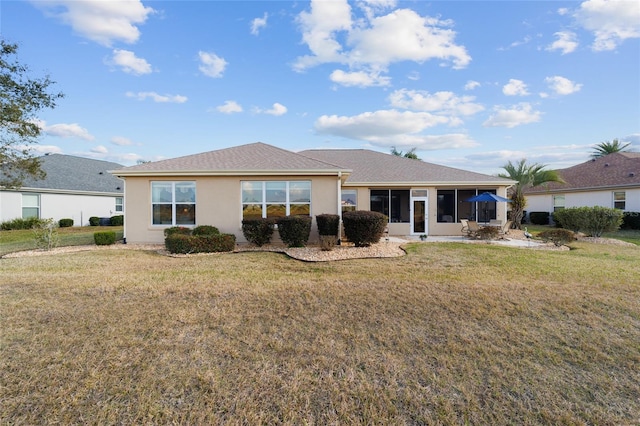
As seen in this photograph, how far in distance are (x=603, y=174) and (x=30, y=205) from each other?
1682 inches

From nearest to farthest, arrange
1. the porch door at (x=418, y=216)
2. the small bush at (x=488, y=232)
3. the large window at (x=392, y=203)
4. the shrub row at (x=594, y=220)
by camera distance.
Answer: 1. the small bush at (x=488, y=232)
2. the shrub row at (x=594, y=220)
3. the porch door at (x=418, y=216)
4. the large window at (x=392, y=203)

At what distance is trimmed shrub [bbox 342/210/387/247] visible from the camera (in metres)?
11.6

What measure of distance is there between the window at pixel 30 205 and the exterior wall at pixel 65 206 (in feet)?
0.70

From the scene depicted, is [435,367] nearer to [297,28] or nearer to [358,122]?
[297,28]

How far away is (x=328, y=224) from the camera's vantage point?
39.3 ft

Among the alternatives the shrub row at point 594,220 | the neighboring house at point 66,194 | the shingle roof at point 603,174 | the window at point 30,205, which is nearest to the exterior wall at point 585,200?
the shingle roof at point 603,174

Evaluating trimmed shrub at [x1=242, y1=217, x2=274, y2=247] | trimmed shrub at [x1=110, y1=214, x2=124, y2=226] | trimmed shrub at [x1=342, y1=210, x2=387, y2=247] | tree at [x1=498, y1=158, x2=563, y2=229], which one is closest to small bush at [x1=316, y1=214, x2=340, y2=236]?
trimmed shrub at [x1=342, y1=210, x2=387, y2=247]

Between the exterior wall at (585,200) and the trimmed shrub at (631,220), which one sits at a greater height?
the exterior wall at (585,200)

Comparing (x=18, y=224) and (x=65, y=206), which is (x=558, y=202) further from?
(x=18, y=224)

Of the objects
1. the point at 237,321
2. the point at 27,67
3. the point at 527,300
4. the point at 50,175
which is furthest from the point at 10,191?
the point at 527,300

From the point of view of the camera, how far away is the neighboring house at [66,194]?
20766 millimetres

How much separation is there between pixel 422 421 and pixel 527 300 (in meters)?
4.27

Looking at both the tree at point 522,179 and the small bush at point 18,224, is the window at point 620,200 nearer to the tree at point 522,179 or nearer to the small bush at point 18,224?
the tree at point 522,179

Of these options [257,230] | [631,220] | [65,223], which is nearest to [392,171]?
[257,230]
